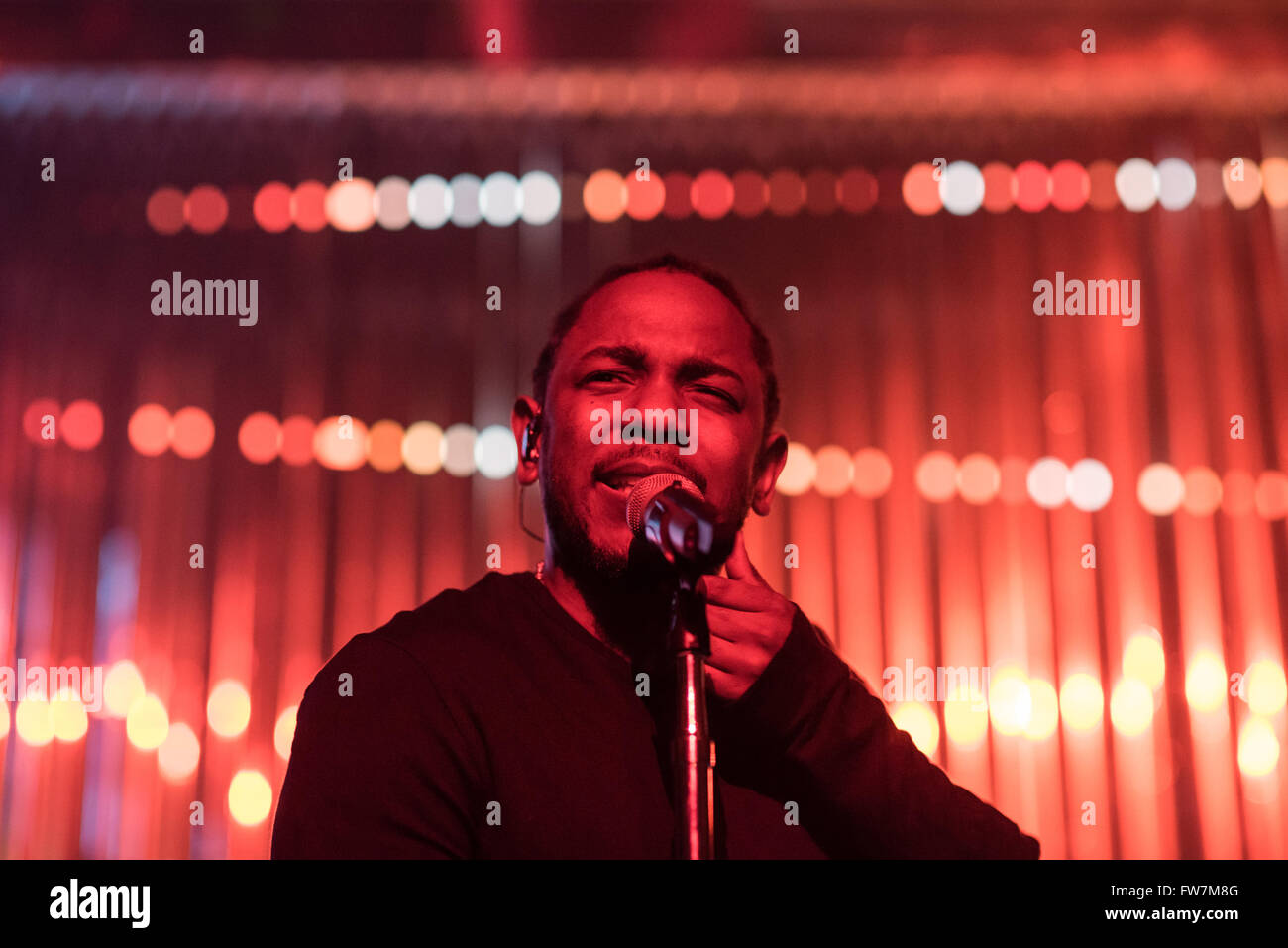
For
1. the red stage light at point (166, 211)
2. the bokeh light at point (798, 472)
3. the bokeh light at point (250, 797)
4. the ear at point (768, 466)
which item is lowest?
the bokeh light at point (250, 797)

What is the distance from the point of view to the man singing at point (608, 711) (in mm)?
1343

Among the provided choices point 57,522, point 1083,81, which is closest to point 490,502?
point 57,522

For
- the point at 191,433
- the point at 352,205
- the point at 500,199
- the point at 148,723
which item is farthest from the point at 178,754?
the point at 500,199

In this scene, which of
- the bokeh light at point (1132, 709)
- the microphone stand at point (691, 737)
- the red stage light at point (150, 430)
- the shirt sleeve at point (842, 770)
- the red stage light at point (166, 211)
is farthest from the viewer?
the bokeh light at point (1132, 709)

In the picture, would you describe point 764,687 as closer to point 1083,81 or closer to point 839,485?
point 839,485

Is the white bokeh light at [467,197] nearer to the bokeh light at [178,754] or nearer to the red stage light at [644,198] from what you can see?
the red stage light at [644,198]

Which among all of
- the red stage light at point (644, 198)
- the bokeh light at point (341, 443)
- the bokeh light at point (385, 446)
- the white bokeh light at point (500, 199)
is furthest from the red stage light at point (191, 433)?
the red stage light at point (644, 198)

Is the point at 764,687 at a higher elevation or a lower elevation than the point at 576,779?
higher

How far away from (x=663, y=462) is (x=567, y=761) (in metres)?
0.46

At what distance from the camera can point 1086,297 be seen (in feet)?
10.9
